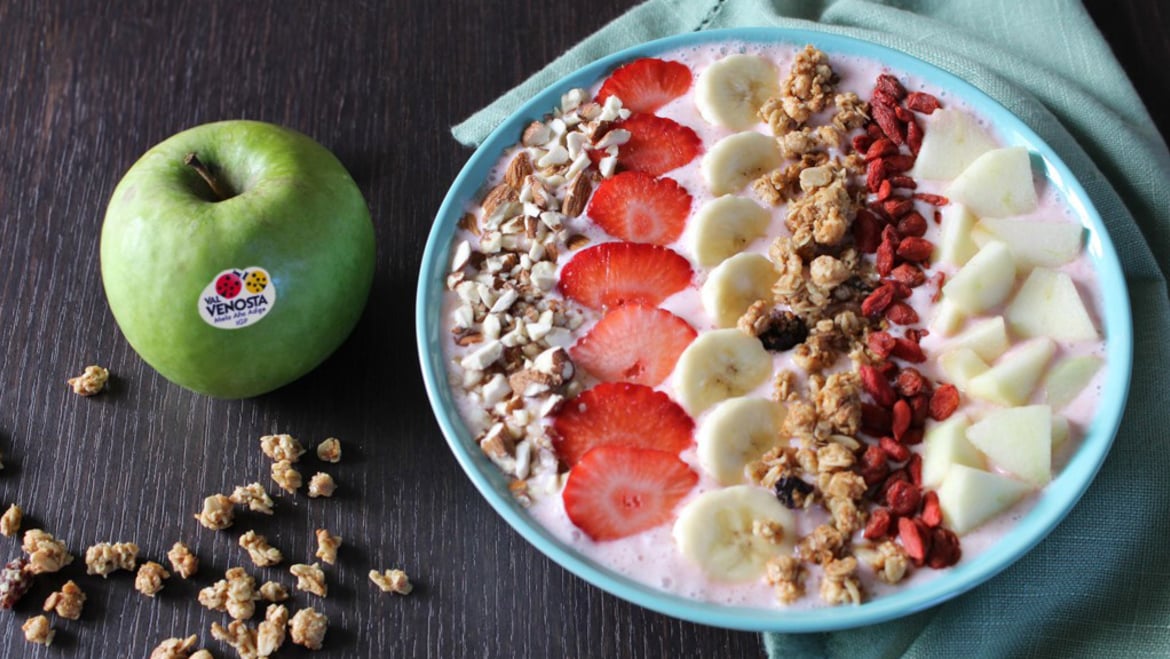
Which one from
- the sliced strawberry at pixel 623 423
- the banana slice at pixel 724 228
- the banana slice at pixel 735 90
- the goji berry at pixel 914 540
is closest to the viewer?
the goji berry at pixel 914 540

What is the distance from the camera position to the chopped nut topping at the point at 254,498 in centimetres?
131

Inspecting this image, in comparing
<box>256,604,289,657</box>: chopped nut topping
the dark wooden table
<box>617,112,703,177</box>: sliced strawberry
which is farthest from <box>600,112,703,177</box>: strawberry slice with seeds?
<box>256,604,289,657</box>: chopped nut topping

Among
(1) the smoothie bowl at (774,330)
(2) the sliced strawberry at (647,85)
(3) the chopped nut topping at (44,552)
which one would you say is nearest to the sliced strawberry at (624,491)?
(1) the smoothie bowl at (774,330)

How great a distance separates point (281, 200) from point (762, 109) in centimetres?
59

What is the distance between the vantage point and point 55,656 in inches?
49.3

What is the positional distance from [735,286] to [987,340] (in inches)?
10.7

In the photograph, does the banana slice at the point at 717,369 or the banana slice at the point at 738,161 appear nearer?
the banana slice at the point at 717,369

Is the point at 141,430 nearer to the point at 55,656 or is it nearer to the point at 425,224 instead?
the point at 55,656

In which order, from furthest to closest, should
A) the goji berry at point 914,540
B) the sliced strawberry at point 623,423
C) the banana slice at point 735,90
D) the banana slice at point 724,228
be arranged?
the banana slice at point 735,90
the banana slice at point 724,228
the sliced strawberry at point 623,423
the goji berry at point 914,540

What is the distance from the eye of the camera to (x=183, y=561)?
1275mm

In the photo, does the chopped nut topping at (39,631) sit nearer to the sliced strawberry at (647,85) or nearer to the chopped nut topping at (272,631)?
the chopped nut topping at (272,631)

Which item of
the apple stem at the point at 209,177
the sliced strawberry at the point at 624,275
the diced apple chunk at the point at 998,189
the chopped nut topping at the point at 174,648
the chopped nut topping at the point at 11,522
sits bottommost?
the chopped nut topping at the point at 174,648

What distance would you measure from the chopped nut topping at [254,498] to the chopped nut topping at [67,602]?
0.64ft

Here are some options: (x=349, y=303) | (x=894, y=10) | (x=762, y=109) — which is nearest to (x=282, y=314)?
(x=349, y=303)
